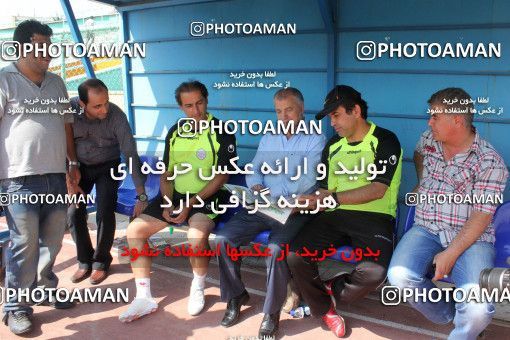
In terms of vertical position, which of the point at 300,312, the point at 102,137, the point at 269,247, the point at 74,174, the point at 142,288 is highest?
the point at 102,137

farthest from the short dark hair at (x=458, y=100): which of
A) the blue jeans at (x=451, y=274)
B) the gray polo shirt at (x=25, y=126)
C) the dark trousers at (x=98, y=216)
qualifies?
the dark trousers at (x=98, y=216)

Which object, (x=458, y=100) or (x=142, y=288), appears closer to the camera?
(x=458, y=100)

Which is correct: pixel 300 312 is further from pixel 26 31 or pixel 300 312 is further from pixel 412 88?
pixel 26 31

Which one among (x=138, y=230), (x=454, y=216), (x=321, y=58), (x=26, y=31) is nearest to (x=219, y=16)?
(x=321, y=58)

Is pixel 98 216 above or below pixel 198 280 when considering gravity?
above

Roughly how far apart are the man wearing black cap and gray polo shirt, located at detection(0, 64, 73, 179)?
1.61 metres

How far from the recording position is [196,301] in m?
3.16

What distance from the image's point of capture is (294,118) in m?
3.23

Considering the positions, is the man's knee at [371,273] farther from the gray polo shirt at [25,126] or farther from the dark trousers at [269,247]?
the gray polo shirt at [25,126]

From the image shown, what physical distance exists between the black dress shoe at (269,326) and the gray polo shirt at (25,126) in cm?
161

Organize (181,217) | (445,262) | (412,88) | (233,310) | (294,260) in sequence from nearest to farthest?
(445,262) → (294,260) → (233,310) → (181,217) → (412,88)

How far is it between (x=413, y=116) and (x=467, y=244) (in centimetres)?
170

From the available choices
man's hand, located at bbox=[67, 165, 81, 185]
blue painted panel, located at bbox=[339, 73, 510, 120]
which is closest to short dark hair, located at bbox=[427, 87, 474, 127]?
blue painted panel, located at bbox=[339, 73, 510, 120]

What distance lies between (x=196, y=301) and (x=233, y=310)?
11.2 inches
